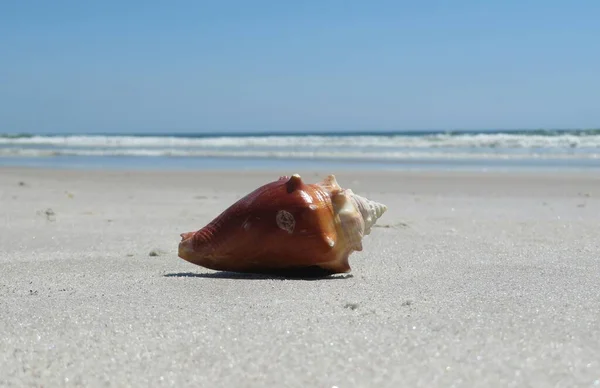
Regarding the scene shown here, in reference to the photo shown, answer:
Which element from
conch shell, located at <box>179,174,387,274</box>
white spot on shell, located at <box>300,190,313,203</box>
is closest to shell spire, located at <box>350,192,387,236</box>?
conch shell, located at <box>179,174,387,274</box>

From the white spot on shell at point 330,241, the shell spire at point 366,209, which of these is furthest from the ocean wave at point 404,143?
the white spot on shell at point 330,241

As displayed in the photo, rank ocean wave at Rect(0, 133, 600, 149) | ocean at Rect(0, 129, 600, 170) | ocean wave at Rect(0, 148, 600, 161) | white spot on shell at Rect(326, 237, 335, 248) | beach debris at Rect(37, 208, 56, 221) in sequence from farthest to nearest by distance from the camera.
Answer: ocean wave at Rect(0, 133, 600, 149) < ocean wave at Rect(0, 148, 600, 161) < ocean at Rect(0, 129, 600, 170) < beach debris at Rect(37, 208, 56, 221) < white spot on shell at Rect(326, 237, 335, 248)

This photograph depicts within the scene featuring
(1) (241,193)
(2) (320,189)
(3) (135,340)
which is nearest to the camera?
(3) (135,340)

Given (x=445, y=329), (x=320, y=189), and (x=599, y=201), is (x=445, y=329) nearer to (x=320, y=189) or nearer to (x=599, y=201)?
(x=320, y=189)

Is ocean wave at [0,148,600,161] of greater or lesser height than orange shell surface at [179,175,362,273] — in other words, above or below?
below

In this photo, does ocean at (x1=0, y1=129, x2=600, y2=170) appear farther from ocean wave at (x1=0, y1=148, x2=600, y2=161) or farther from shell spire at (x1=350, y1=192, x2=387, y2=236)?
shell spire at (x1=350, y1=192, x2=387, y2=236)

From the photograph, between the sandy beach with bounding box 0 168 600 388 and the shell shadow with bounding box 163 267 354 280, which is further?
the shell shadow with bounding box 163 267 354 280

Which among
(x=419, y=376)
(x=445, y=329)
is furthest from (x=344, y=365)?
(x=445, y=329)
